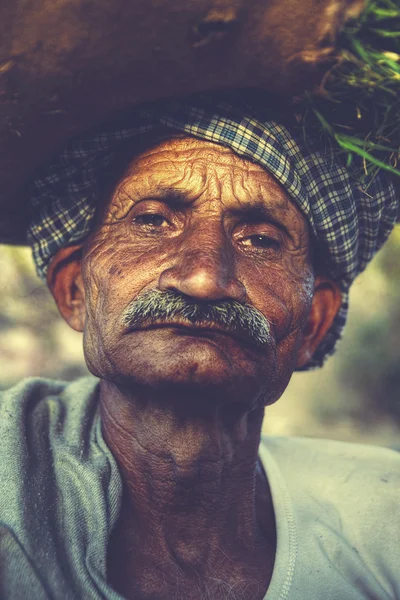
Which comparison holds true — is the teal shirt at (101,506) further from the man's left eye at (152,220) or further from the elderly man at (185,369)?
the man's left eye at (152,220)

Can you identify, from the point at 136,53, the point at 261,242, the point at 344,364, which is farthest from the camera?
the point at 344,364

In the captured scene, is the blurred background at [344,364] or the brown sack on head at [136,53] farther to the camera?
the blurred background at [344,364]

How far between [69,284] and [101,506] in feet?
3.25

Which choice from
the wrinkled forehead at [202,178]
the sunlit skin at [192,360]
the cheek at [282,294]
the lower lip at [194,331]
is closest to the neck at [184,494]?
the sunlit skin at [192,360]

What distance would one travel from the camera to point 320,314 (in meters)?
2.99

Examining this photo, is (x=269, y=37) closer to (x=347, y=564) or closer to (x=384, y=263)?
(x=347, y=564)

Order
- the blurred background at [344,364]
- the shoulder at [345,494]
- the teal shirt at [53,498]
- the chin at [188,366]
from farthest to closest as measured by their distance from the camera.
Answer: the blurred background at [344,364] → the shoulder at [345,494] → the chin at [188,366] → the teal shirt at [53,498]

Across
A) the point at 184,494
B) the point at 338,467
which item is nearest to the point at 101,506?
the point at 184,494

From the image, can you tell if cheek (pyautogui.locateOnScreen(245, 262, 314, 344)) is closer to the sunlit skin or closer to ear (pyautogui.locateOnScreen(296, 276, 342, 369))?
the sunlit skin

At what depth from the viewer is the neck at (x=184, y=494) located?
2289mm

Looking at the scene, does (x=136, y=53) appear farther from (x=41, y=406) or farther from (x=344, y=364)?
(x=344, y=364)

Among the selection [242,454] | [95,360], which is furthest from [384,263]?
[95,360]

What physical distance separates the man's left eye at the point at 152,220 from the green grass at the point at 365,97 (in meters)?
0.60

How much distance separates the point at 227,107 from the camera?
2312 millimetres
